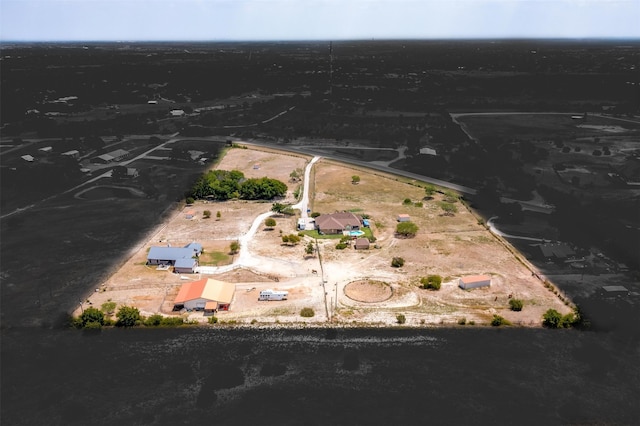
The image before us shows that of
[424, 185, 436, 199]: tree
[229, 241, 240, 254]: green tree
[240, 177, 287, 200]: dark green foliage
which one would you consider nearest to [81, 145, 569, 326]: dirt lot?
[229, 241, 240, 254]: green tree

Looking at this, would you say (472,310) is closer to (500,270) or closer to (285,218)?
(500,270)

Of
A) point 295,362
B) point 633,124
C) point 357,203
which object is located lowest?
point 295,362

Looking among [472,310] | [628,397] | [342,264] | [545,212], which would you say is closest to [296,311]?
[342,264]

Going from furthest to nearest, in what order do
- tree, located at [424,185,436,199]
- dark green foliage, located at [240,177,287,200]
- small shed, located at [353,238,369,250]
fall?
tree, located at [424,185,436,199] → dark green foliage, located at [240,177,287,200] → small shed, located at [353,238,369,250]

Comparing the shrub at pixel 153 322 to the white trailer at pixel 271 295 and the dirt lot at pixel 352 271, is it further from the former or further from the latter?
the white trailer at pixel 271 295

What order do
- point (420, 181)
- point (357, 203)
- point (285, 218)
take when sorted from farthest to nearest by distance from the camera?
point (420, 181) < point (357, 203) < point (285, 218)

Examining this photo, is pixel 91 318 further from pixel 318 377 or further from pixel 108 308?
pixel 318 377

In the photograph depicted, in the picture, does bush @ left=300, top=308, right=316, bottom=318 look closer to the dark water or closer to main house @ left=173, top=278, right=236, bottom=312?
the dark water
